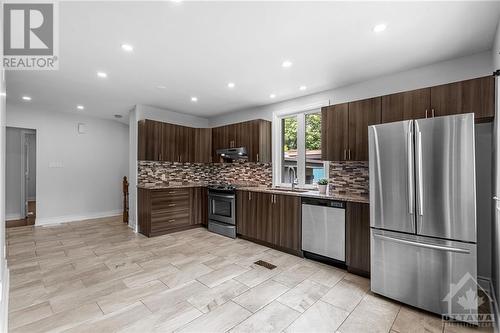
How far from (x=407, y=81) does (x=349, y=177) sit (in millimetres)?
1525

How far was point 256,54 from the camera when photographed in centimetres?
273

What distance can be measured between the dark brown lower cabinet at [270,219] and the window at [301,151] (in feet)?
2.57

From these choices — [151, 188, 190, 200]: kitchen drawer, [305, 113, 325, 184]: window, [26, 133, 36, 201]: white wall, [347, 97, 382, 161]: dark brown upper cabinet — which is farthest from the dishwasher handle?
[26, 133, 36, 201]: white wall

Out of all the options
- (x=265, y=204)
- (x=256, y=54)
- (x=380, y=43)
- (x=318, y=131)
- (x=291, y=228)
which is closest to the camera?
(x=380, y=43)

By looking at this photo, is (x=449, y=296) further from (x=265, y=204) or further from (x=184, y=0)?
(x=184, y=0)

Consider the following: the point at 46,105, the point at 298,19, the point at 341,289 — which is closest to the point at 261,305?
the point at 341,289

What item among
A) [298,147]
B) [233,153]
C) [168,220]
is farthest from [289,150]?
[168,220]

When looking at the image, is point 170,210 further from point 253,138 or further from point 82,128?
point 82,128

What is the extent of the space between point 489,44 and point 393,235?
2.30 m

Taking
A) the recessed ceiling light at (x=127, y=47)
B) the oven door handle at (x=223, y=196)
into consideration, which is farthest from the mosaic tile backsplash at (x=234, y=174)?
the recessed ceiling light at (x=127, y=47)

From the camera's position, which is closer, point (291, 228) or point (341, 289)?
point (341, 289)

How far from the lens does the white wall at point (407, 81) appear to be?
2.69 meters

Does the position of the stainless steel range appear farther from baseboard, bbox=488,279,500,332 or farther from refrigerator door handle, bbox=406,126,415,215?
baseboard, bbox=488,279,500,332

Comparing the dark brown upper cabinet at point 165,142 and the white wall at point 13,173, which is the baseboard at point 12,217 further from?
the dark brown upper cabinet at point 165,142
